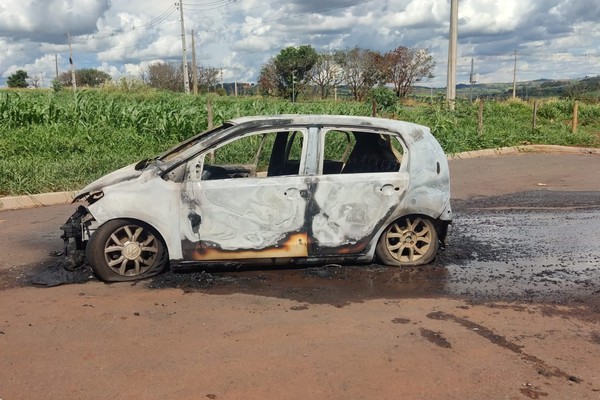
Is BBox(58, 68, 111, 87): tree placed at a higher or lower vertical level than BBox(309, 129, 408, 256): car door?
higher

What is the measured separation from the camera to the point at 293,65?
58656 mm

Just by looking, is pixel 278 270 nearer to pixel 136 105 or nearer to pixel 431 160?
pixel 431 160

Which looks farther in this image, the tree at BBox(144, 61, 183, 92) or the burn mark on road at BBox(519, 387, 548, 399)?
the tree at BBox(144, 61, 183, 92)

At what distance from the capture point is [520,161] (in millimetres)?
15562

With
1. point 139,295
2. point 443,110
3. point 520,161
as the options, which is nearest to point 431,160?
point 139,295

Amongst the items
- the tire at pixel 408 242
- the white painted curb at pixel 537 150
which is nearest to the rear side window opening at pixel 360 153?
the tire at pixel 408 242

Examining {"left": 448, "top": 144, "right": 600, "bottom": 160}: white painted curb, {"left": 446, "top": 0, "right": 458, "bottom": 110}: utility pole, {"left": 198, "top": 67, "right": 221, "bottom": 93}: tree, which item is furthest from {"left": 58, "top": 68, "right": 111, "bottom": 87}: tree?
{"left": 448, "top": 144, "right": 600, "bottom": 160}: white painted curb

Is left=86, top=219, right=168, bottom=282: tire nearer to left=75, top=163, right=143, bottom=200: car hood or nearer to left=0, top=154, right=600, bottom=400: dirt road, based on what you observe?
left=0, top=154, right=600, bottom=400: dirt road

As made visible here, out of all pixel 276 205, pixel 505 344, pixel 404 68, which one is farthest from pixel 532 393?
pixel 404 68

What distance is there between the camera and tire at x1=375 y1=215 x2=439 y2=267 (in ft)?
19.2

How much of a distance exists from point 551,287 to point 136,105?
14893mm

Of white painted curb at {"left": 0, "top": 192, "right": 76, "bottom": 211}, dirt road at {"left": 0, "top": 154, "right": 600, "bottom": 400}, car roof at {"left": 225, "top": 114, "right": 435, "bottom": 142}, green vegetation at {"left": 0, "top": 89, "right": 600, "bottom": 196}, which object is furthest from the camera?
green vegetation at {"left": 0, "top": 89, "right": 600, "bottom": 196}

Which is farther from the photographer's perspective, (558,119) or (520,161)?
(558,119)

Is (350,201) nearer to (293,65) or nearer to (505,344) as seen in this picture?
(505,344)
